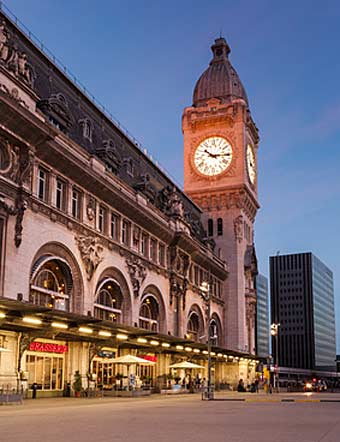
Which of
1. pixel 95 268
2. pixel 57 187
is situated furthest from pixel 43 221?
pixel 95 268

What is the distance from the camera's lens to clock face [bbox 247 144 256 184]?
336 feet

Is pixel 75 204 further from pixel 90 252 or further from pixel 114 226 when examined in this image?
pixel 114 226

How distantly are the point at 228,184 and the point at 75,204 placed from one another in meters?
50.3

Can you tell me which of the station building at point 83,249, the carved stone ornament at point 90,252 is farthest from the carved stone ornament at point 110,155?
the carved stone ornament at point 90,252

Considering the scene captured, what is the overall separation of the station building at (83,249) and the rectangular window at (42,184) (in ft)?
0.34

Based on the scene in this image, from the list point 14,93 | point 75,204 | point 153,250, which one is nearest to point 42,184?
point 75,204

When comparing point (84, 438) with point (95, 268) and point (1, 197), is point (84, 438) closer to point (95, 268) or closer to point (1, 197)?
point (1, 197)

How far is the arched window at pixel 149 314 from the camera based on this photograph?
6372cm

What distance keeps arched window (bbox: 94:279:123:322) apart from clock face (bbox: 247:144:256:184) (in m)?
48.9

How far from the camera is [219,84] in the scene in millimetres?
104375

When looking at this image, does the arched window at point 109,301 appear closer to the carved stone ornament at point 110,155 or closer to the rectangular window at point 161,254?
the carved stone ornament at point 110,155

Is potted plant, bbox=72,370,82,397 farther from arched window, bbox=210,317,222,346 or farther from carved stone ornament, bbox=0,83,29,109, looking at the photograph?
arched window, bbox=210,317,222,346

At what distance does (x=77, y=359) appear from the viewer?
163 ft

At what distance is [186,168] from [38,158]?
58.5 meters
